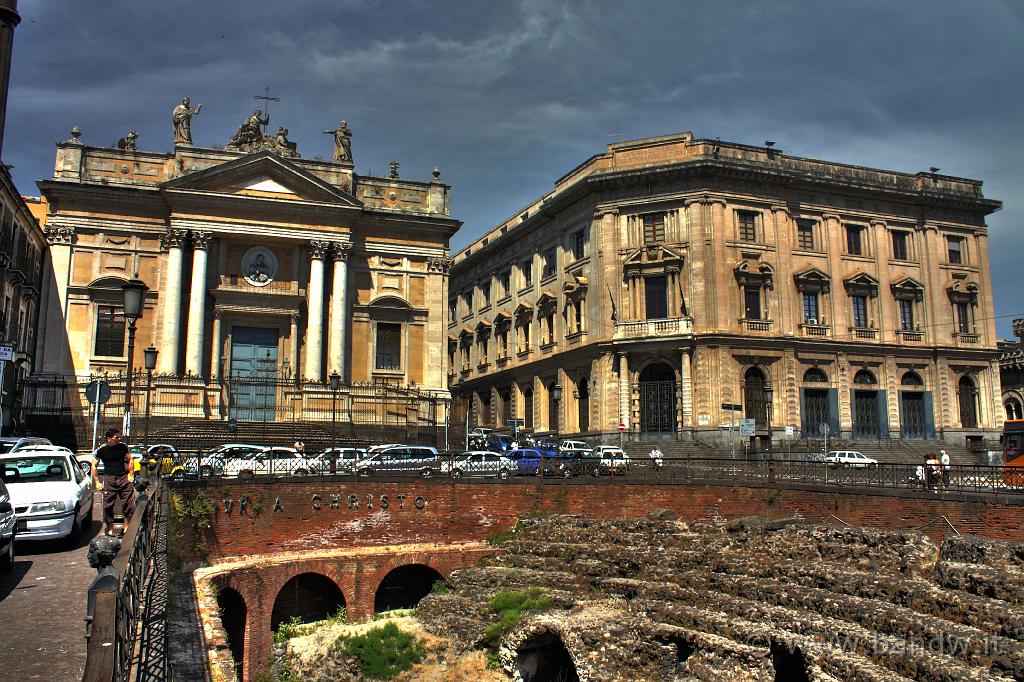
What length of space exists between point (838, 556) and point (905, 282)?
35.3 metres

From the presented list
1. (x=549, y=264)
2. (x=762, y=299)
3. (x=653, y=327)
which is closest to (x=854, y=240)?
(x=762, y=299)

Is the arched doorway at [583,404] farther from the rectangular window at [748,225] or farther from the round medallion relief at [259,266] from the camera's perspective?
the round medallion relief at [259,266]

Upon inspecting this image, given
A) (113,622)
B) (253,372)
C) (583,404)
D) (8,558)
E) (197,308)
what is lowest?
(8,558)

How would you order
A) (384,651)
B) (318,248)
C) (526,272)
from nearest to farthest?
(384,651) → (318,248) → (526,272)

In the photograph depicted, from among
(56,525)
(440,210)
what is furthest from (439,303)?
(56,525)

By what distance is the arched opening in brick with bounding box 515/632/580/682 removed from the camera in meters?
17.6

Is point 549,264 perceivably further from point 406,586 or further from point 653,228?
point 406,586

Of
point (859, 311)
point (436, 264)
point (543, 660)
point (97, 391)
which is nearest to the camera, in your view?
point (543, 660)

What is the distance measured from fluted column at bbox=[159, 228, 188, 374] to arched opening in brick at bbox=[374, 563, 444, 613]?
52.1 ft

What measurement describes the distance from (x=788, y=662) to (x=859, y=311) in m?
38.5

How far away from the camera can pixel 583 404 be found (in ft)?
163

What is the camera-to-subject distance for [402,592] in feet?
86.3

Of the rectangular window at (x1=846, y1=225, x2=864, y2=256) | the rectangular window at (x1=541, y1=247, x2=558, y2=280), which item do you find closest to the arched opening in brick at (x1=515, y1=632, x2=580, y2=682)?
the rectangular window at (x1=541, y1=247, x2=558, y2=280)

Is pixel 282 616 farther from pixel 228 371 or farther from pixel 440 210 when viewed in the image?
pixel 440 210
